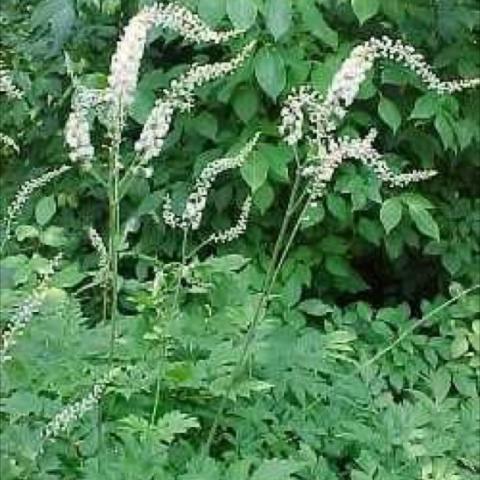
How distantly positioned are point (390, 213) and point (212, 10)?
2.63 ft

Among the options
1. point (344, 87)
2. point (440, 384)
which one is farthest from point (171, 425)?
point (440, 384)

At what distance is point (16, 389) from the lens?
2.12m

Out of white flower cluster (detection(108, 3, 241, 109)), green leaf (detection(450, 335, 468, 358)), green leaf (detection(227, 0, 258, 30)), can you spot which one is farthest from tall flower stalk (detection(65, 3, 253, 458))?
green leaf (detection(450, 335, 468, 358))

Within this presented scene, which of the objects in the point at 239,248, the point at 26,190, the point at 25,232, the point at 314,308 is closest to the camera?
the point at 26,190

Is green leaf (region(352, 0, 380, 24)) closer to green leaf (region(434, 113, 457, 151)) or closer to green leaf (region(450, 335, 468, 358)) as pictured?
green leaf (region(434, 113, 457, 151))

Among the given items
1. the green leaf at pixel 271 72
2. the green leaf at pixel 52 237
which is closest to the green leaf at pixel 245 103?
the green leaf at pixel 271 72

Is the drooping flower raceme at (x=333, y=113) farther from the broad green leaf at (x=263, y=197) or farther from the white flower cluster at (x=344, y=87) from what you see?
the broad green leaf at (x=263, y=197)

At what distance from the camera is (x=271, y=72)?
274cm

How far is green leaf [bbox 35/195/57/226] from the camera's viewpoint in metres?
3.08

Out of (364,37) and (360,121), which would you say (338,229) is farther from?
(364,37)

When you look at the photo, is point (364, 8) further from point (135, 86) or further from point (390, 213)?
point (135, 86)

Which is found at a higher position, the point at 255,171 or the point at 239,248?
the point at 255,171

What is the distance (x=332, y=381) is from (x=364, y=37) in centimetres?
111

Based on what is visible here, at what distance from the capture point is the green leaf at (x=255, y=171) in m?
2.83
